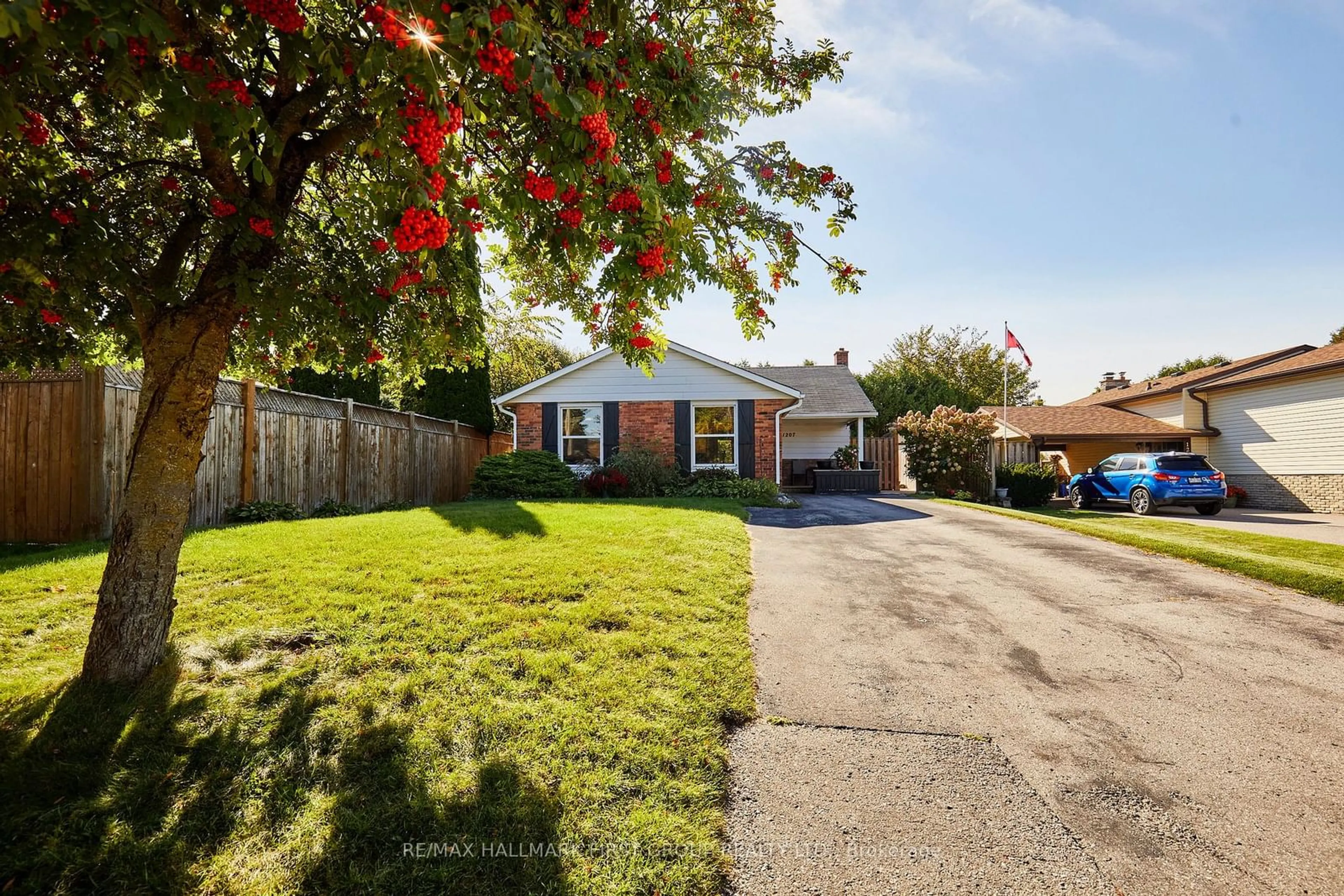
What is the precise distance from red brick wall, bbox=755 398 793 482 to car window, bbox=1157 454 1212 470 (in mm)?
9199

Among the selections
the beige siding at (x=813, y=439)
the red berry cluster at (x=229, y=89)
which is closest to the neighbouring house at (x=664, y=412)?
the beige siding at (x=813, y=439)

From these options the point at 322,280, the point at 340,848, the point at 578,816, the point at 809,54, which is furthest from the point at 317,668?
the point at 809,54

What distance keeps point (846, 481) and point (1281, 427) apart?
1204cm

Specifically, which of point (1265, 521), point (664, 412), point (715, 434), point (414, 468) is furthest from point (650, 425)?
point (1265, 521)

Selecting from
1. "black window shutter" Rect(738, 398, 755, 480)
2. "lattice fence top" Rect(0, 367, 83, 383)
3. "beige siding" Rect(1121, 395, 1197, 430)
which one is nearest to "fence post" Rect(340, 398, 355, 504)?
"lattice fence top" Rect(0, 367, 83, 383)

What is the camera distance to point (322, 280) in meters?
3.65

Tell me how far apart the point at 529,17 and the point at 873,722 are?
330 centimetres

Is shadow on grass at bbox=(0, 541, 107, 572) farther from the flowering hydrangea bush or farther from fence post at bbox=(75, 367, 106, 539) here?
the flowering hydrangea bush

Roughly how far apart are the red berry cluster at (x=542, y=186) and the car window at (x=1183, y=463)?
17209mm

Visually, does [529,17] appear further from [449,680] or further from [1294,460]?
[1294,460]

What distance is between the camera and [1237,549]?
24.3 feet

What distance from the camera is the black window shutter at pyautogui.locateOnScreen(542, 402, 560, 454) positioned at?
600 inches

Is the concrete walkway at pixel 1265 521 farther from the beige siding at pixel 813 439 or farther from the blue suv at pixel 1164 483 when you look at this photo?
the beige siding at pixel 813 439

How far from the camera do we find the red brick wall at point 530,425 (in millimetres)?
15336
